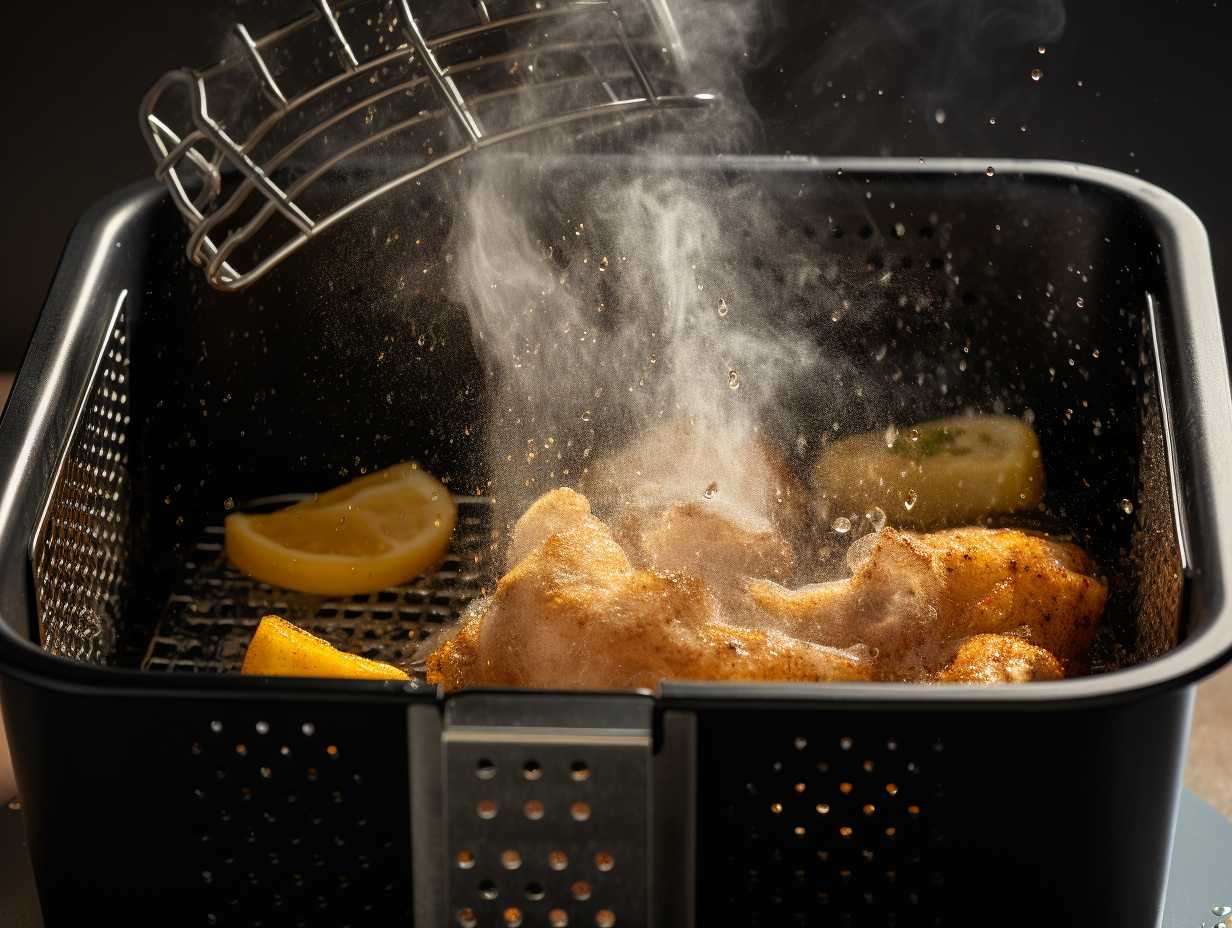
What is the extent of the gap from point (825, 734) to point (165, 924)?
1.23 ft

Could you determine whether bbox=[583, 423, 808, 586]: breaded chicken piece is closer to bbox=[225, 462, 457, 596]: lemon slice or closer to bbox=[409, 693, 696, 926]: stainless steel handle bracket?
bbox=[225, 462, 457, 596]: lemon slice

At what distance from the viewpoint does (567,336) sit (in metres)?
1.33

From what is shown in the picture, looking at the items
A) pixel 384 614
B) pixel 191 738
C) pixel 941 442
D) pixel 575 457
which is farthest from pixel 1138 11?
pixel 191 738

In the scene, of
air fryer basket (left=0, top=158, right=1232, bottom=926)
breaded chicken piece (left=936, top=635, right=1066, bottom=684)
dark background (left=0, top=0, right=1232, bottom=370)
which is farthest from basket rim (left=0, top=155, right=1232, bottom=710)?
dark background (left=0, top=0, right=1232, bottom=370)

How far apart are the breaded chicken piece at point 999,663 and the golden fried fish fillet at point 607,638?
0.06m

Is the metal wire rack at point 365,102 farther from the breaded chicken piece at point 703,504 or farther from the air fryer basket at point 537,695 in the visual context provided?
the breaded chicken piece at point 703,504

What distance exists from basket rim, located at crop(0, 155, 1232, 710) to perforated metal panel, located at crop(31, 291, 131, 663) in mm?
29

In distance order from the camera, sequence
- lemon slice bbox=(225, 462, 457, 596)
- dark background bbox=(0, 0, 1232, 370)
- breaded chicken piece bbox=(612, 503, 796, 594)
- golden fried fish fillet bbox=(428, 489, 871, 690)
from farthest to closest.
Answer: dark background bbox=(0, 0, 1232, 370) → lemon slice bbox=(225, 462, 457, 596) → breaded chicken piece bbox=(612, 503, 796, 594) → golden fried fish fillet bbox=(428, 489, 871, 690)

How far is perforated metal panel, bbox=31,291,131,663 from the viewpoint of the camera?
1.02 metres

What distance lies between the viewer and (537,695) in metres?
0.75

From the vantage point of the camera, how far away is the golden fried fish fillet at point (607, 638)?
942 mm

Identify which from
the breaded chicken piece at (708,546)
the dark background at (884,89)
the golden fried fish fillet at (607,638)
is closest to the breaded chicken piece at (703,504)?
the breaded chicken piece at (708,546)

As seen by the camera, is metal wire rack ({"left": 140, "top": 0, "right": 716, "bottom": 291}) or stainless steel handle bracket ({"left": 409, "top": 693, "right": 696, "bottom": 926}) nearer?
stainless steel handle bracket ({"left": 409, "top": 693, "right": 696, "bottom": 926})

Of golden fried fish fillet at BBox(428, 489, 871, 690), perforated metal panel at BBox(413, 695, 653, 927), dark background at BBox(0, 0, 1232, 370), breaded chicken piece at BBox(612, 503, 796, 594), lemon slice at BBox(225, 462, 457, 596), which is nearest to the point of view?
perforated metal panel at BBox(413, 695, 653, 927)
